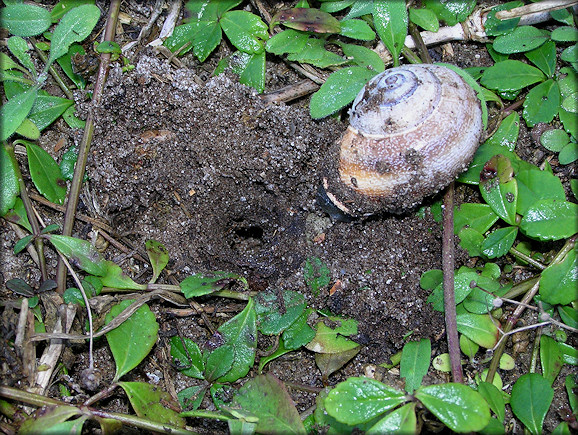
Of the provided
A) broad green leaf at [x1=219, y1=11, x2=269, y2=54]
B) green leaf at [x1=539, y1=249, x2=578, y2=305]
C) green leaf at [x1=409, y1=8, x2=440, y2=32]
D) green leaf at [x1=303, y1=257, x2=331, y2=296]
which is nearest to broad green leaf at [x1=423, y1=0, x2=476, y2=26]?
green leaf at [x1=409, y1=8, x2=440, y2=32]

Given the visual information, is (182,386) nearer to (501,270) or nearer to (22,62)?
(501,270)

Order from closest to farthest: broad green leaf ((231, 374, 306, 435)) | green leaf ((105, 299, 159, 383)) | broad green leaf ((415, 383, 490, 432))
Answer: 1. broad green leaf ((415, 383, 490, 432))
2. broad green leaf ((231, 374, 306, 435))
3. green leaf ((105, 299, 159, 383))

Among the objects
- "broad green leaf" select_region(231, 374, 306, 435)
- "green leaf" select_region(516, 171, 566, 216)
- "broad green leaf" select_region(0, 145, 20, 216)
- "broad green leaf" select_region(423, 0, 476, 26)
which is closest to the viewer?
"broad green leaf" select_region(231, 374, 306, 435)

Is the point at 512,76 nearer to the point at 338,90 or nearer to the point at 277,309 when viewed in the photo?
the point at 338,90

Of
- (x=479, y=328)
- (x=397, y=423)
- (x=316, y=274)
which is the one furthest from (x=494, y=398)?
(x=316, y=274)

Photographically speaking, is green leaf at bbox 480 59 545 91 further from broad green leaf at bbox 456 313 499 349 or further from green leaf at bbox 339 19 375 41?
broad green leaf at bbox 456 313 499 349

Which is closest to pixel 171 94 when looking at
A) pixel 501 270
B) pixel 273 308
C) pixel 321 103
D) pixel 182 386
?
pixel 321 103
